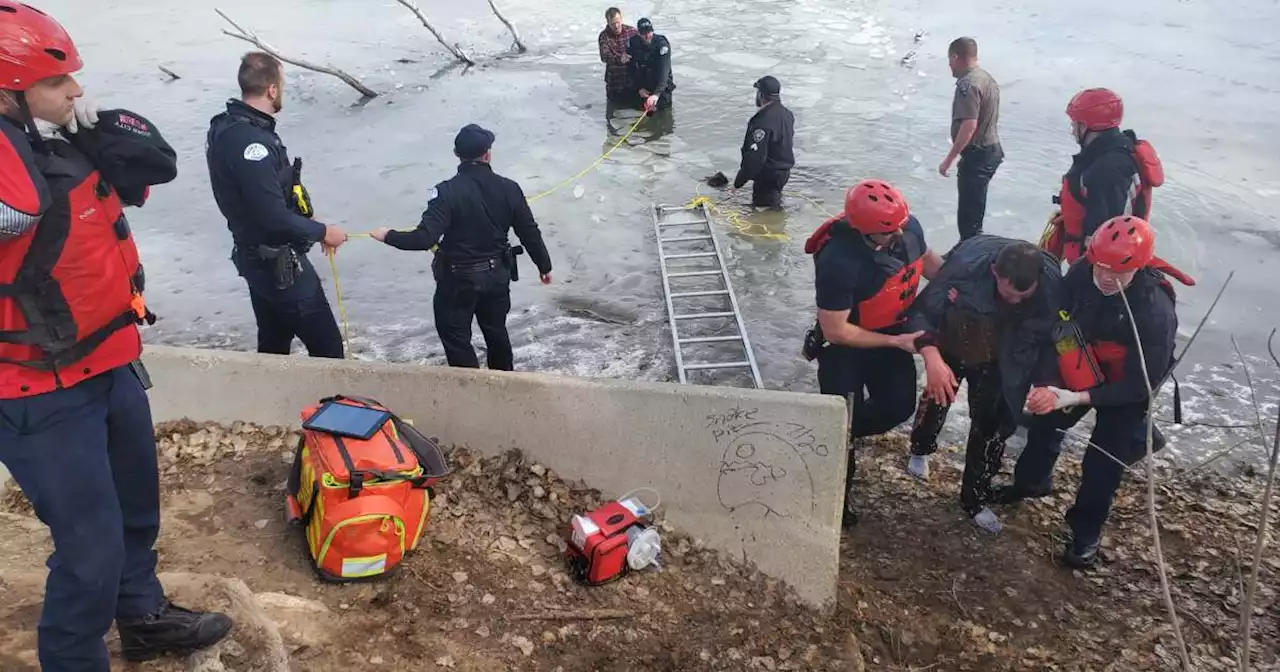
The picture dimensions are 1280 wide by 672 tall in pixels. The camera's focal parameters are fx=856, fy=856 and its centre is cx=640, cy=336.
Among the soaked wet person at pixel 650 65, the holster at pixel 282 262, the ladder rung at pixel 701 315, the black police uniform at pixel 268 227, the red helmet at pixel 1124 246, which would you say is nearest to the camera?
the red helmet at pixel 1124 246

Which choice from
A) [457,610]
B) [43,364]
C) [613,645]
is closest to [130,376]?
[43,364]

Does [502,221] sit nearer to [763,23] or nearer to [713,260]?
[713,260]

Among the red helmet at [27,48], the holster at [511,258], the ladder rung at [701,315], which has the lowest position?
the ladder rung at [701,315]

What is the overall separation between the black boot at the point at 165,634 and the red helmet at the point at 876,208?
341 cm

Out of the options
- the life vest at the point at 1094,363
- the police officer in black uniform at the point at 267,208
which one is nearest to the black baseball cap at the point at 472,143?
the police officer in black uniform at the point at 267,208

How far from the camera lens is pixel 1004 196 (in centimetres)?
937

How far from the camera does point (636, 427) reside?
445 centimetres

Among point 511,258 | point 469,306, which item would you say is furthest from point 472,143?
point 469,306

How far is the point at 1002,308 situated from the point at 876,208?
90 cm

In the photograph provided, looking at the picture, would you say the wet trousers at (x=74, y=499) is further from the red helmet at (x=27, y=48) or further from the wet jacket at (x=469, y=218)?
the wet jacket at (x=469, y=218)

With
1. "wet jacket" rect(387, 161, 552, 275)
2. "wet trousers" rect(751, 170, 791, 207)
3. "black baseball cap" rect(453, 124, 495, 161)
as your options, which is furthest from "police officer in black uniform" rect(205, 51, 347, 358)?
"wet trousers" rect(751, 170, 791, 207)

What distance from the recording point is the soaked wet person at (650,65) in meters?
11.7

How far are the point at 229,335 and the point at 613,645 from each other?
483cm

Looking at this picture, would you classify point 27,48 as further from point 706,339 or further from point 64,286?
point 706,339
